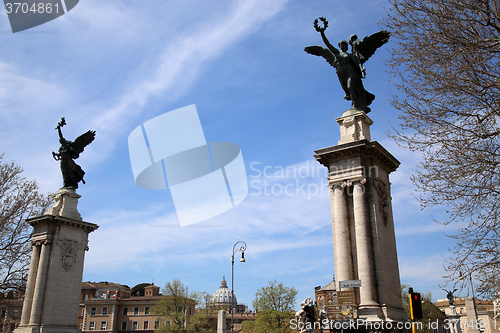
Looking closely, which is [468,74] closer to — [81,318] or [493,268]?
[493,268]

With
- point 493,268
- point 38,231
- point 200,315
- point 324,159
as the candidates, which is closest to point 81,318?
point 200,315

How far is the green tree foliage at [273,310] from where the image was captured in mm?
54250

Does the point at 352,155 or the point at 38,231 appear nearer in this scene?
the point at 352,155

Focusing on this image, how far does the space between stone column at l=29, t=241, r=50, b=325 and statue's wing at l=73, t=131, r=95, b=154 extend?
744 centimetres

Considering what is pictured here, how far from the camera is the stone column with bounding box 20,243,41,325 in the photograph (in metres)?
24.0

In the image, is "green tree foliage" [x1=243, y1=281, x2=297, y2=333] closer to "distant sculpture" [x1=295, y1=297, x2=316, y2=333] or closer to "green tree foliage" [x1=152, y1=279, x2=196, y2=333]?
"green tree foliage" [x1=152, y1=279, x2=196, y2=333]

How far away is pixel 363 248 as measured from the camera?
1686 cm

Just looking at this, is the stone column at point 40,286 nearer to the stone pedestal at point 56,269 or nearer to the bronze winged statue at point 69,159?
the stone pedestal at point 56,269

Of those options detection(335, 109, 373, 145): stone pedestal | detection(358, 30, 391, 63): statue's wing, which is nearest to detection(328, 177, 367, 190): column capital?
detection(335, 109, 373, 145): stone pedestal

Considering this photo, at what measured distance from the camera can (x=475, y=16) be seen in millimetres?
10578

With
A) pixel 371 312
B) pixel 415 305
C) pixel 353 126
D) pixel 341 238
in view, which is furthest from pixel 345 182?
pixel 415 305

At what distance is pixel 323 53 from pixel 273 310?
43.1 m

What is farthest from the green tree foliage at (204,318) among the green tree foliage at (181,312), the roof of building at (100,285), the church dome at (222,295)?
the church dome at (222,295)

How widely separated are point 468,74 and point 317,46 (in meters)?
11.1
